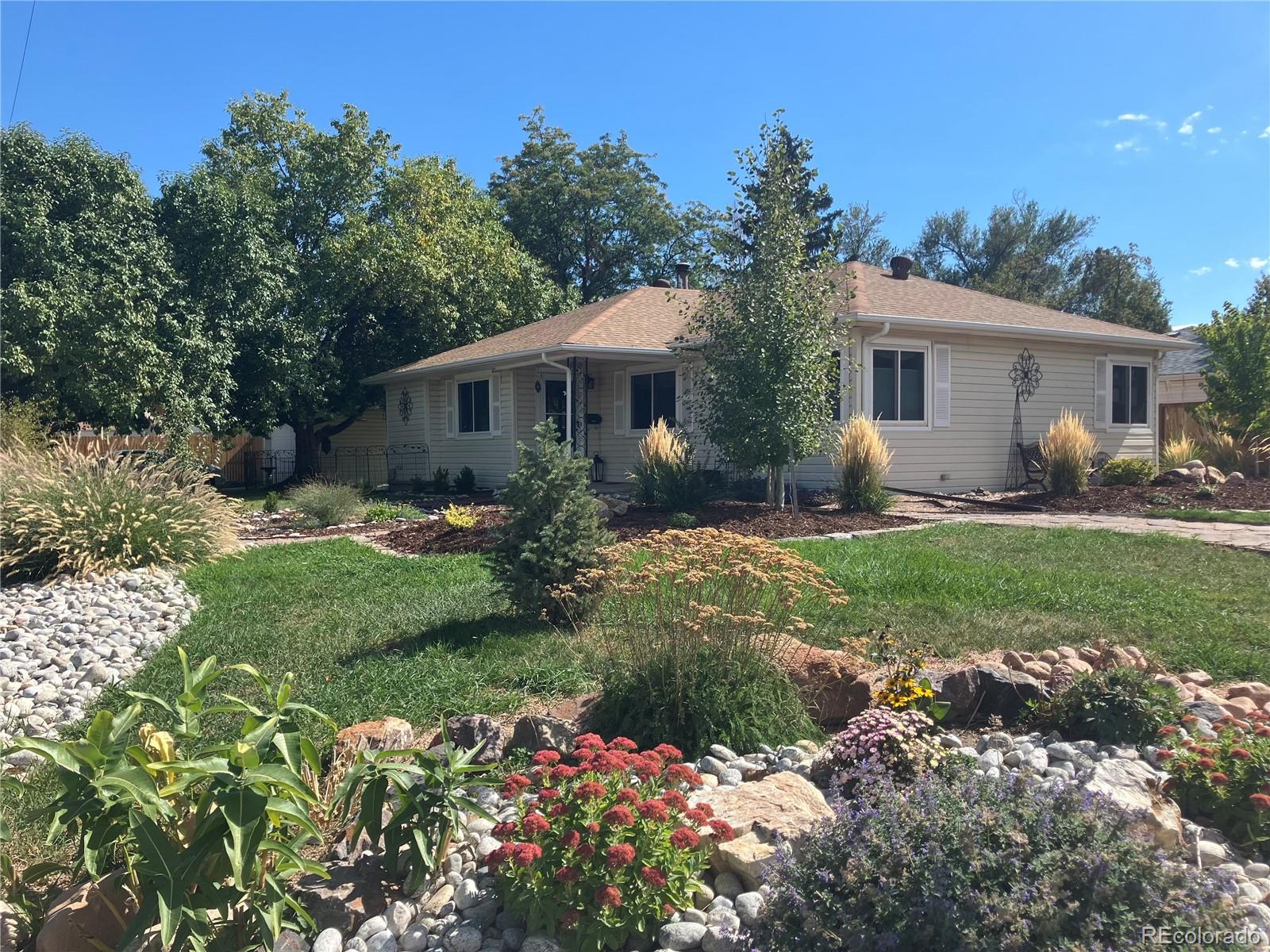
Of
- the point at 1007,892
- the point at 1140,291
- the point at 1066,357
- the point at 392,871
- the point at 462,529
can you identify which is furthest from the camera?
the point at 1140,291

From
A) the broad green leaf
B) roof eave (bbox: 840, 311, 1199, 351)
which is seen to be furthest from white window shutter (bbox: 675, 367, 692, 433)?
the broad green leaf

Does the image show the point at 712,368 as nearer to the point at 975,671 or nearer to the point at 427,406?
the point at 975,671

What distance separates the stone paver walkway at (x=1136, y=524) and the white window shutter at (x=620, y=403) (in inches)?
259

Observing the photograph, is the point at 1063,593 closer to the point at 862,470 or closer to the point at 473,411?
the point at 862,470

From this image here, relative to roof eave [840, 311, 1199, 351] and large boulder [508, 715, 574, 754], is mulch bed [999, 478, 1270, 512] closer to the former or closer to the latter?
roof eave [840, 311, 1199, 351]

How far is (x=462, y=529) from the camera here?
33.3 ft

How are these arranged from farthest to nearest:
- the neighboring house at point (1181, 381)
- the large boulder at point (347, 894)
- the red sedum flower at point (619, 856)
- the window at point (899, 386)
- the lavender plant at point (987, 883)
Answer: the neighboring house at point (1181, 381) → the window at point (899, 386) → the large boulder at point (347, 894) → the red sedum flower at point (619, 856) → the lavender plant at point (987, 883)

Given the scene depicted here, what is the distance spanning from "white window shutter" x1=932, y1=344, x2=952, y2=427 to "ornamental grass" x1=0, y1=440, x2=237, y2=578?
Answer: 10247mm

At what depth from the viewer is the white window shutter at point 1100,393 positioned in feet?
52.6

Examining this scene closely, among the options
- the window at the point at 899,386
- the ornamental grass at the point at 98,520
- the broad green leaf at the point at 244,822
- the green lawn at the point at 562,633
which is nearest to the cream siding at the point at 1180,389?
the window at the point at 899,386

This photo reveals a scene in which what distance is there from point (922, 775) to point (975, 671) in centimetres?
137

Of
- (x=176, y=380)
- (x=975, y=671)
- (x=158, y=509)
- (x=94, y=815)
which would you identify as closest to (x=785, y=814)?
(x=975, y=671)

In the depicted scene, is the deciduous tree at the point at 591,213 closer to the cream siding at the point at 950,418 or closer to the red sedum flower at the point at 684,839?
the cream siding at the point at 950,418

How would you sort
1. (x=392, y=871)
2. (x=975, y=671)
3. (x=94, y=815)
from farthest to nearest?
(x=975, y=671)
(x=392, y=871)
(x=94, y=815)
